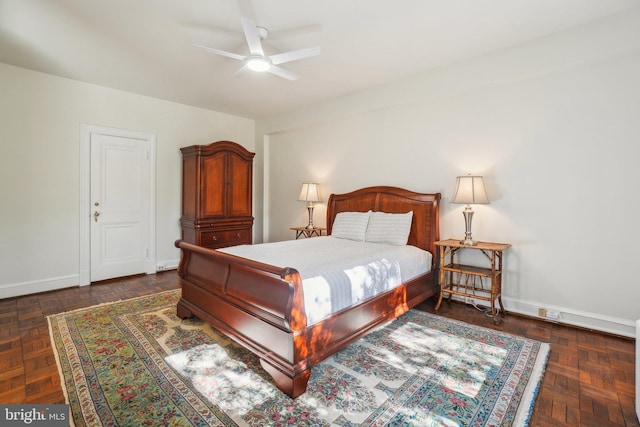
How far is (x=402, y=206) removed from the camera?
3.97m

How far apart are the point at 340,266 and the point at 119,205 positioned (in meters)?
3.70

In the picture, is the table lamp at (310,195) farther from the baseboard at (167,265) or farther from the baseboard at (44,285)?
the baseboard at (44,285)

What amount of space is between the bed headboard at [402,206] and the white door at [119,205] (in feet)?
9.22

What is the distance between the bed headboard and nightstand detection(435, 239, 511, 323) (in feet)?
0.75

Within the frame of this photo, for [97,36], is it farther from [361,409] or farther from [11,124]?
[361,409]

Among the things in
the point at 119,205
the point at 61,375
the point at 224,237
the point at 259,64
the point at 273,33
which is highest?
the point at 273,33

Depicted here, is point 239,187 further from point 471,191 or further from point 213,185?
point 471,191

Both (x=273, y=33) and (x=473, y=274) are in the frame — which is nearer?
(x=273, y=33)

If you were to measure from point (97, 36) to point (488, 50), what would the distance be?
3.77 metres

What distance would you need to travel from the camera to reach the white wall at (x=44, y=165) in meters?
3.64

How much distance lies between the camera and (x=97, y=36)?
2.95m

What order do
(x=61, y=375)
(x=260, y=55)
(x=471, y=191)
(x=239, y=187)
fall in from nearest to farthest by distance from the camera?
(x=61, y=375), (x=260, y=55), (x=471, y=191), (x=239, y=187)
